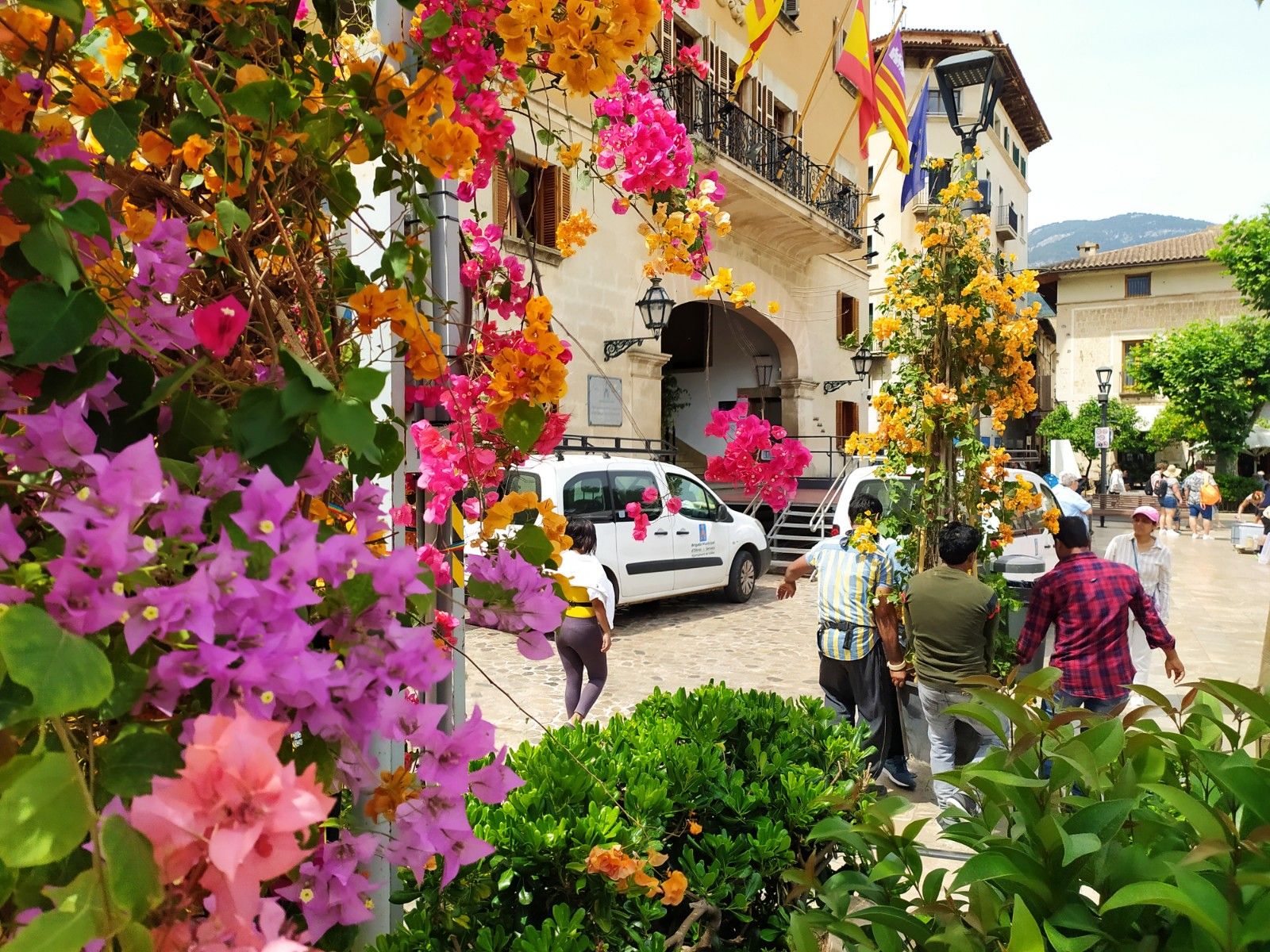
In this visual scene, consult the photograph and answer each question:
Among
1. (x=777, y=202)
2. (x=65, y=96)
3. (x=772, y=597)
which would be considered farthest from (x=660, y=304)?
(x=65, y=96)

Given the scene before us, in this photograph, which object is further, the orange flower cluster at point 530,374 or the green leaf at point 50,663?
the orange flower cluster at point 530,374

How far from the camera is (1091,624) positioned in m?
4.31

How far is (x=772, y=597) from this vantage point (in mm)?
12273

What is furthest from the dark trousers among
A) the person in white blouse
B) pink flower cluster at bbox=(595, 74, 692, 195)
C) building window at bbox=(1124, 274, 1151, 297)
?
building window at bbox=(1124, 274, 1151, 297)

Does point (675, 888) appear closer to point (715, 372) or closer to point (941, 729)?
point (941, 729)

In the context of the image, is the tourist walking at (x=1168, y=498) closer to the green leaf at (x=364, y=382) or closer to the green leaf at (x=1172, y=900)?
the green leaf at (x=1172, y=900)

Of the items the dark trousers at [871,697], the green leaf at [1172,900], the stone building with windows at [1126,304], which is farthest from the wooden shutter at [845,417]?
the stone building with windows at [1126,304]

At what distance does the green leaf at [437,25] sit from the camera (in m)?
1.27

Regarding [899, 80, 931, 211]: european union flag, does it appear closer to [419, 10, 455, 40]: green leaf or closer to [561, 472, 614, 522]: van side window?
[561, 472, 614, 522]: van side window

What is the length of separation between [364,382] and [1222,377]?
A: 40157mm

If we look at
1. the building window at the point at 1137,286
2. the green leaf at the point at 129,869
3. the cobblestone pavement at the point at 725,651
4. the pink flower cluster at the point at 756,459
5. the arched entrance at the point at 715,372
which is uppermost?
the building window at the point at 1137,286

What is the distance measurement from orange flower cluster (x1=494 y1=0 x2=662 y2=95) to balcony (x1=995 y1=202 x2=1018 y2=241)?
39177 mm

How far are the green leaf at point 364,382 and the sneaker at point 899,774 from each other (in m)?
5.08

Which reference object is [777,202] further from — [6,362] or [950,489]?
[6,362]
